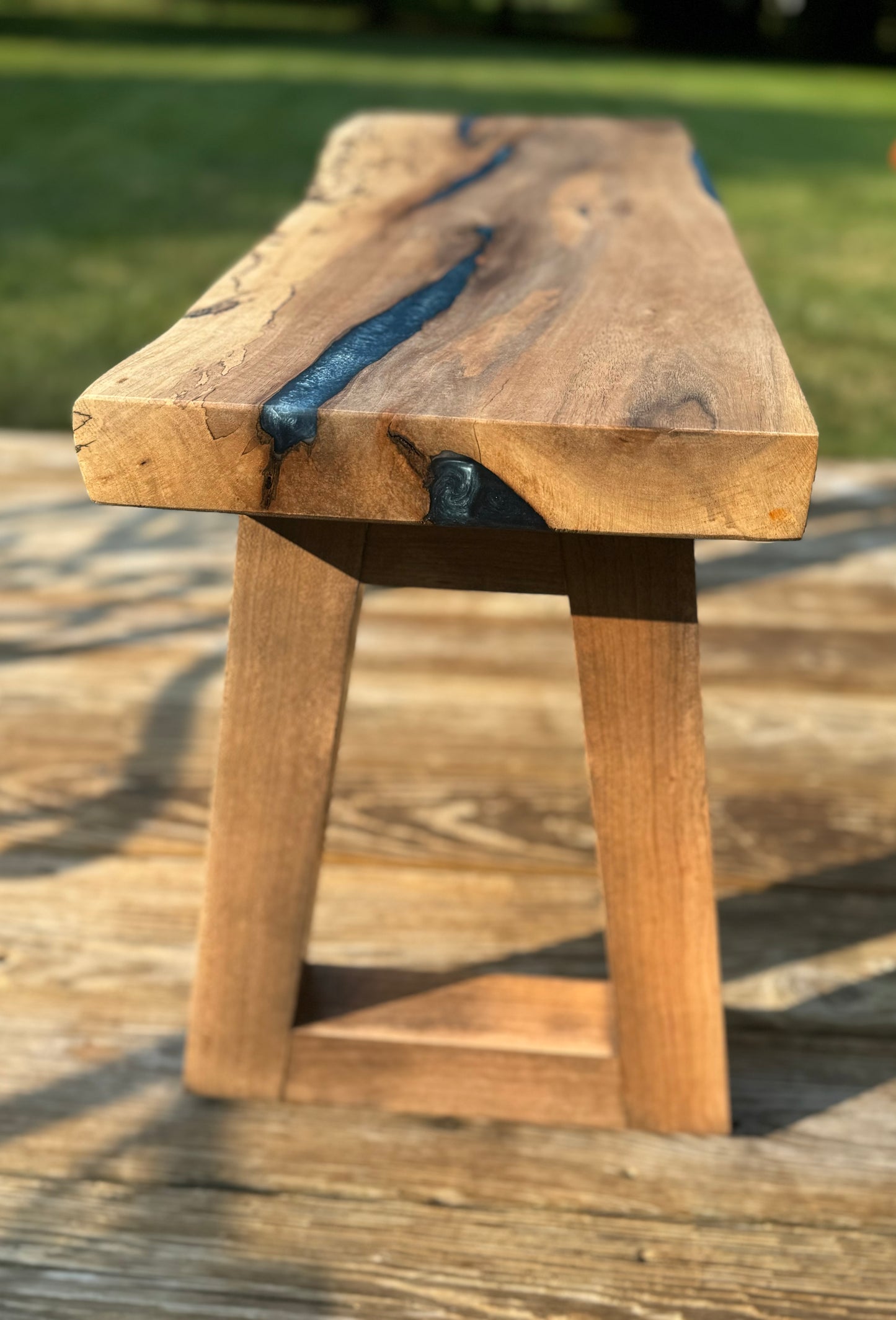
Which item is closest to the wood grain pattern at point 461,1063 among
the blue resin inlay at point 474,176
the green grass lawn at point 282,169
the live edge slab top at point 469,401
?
the live edge slab top at point 469,401

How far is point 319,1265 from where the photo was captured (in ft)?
2.75

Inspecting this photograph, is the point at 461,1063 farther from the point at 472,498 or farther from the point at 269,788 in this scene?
the point at 472,498

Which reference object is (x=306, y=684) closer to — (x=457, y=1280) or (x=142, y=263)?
Result: (x=457, y=1280)

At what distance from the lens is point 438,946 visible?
3.73 feet

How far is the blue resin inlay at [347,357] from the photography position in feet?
2.10

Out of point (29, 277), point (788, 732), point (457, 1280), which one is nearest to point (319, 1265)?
point (457, 1280)

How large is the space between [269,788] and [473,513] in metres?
0.30

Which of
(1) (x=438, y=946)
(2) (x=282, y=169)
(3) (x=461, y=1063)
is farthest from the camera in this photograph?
(2) (x=282, y=169)

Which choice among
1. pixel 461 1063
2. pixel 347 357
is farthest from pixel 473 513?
pixel 461 1063

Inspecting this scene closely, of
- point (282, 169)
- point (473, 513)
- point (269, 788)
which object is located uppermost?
point (473, 513)

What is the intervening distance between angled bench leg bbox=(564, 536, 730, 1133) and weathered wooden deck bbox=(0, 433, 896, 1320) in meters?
0.06

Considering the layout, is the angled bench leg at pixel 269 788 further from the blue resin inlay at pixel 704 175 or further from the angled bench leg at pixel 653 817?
the blue resin inlay at pixel 704 175

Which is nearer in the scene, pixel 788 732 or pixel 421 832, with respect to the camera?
pixel 421 832

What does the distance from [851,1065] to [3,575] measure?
1300 mm
